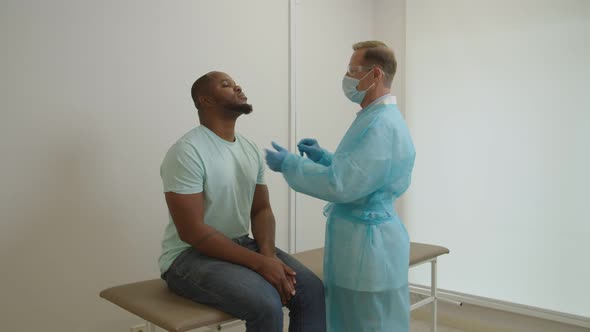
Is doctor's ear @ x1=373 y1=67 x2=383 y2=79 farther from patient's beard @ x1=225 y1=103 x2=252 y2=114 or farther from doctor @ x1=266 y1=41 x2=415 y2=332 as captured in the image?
patient's beard @ x1=225 y1=103 x2=252 y2=114

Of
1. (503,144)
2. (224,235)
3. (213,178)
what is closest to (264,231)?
(224,235)

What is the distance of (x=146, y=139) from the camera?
2314 millimetres

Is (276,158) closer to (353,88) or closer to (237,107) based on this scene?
(237,107)

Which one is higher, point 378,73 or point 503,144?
point 378,73

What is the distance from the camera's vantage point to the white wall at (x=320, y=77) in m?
3.12

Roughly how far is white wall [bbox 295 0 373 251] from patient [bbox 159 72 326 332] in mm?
1159

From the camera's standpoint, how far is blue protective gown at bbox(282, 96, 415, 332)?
1.68 meters

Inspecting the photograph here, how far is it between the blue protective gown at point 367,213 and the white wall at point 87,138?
86 centimetres

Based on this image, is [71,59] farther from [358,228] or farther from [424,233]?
[424,233]

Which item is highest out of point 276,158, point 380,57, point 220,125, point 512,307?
point 380,57

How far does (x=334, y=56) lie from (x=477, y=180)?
1199mm

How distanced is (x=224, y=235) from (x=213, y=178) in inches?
8.1

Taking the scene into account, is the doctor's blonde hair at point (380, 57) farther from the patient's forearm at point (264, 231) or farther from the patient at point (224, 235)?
the patient's forearm at point (264, 231)

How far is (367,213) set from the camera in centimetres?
176
